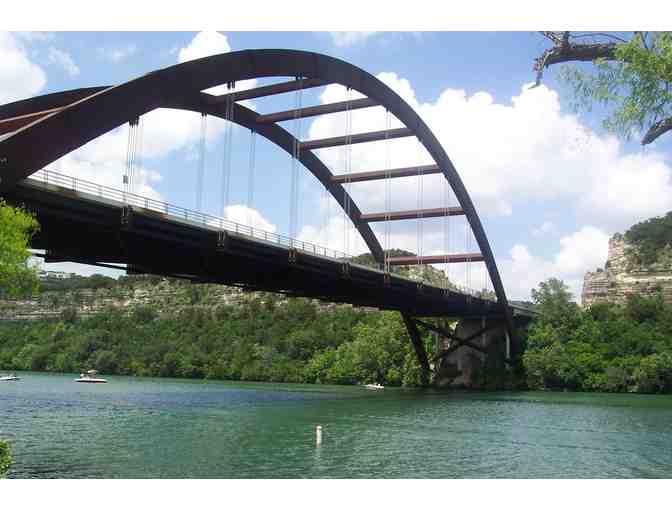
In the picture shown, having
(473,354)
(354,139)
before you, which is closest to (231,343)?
(473,354)

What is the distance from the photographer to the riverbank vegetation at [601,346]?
72.6 metres

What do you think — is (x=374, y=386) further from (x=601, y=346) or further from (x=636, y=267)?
(x=636, y=267)

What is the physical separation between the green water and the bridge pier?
1183 inches

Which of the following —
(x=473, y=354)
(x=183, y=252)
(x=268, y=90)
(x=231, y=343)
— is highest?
(x=268, y=90)

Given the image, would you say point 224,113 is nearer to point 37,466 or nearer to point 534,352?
point 37,466

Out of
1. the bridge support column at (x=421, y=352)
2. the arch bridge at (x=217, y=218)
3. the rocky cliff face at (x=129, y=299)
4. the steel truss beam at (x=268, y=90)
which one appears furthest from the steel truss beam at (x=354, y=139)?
the rocky cliff face at (x=129, y=299)

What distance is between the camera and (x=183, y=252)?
38875 mm

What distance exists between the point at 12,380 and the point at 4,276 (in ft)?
251

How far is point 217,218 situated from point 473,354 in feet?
172

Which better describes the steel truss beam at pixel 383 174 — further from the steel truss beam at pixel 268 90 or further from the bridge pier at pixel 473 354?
the bridge pier at pixel 473 354

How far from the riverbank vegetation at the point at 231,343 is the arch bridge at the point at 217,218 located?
19383mm

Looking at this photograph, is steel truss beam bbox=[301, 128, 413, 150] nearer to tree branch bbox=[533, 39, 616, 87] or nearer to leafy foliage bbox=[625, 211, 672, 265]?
tree branch bbox=[533, 39, 616, 87]
